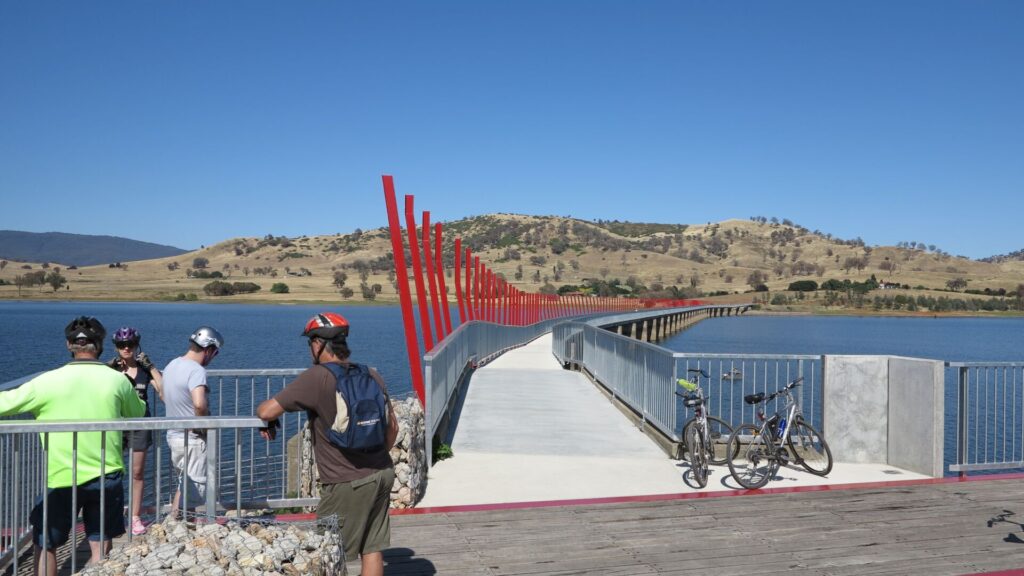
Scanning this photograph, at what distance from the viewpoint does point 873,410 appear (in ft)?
34.1

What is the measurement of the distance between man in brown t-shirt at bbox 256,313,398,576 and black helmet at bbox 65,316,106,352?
134 cm

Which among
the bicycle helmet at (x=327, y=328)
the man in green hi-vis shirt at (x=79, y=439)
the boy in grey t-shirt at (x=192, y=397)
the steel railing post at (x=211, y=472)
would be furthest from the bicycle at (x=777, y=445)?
the man in green hi-vis shirt at (x=79, y=439)

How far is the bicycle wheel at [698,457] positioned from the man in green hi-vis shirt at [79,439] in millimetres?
5843

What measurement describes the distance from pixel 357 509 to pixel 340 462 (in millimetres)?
272

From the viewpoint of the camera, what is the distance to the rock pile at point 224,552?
3.68 metres

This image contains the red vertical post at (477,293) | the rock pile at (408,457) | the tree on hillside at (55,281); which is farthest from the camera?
the tree on hillside at (55,281)

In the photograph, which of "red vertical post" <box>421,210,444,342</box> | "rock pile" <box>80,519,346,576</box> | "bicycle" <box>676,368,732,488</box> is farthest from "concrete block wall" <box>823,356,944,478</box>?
"red vertical post" <box>421,210,444,342</box>

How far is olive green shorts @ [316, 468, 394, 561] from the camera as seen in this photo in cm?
469

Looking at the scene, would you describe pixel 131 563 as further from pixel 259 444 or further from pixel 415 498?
pixel 259 444

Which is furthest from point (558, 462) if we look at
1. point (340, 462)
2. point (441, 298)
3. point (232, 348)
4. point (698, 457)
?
point (232, 348)

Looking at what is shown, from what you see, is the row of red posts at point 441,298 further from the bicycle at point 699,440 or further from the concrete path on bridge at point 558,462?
the bicycle at point 699,440

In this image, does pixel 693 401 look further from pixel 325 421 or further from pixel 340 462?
pixel 325 421

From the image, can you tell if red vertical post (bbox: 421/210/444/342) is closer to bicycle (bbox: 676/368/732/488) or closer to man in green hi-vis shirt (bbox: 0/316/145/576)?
bicycle (bbox: 676/368/732/488)

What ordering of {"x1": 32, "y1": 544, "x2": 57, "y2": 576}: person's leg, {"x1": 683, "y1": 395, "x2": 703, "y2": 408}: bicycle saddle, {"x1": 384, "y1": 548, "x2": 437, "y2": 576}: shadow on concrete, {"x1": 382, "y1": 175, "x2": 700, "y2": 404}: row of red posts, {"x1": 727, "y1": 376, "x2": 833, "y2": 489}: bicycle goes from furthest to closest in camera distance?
{"x1": 382, "y1": 175, "x2": 700, "y2": 404}: row of red posts
{"x1": 683, "y1": 395, "x2": 703, "y2": 408}: bicycle saddle
{"x1": 727, "y1": 376, "x2": 833, "y2": 489}: bicycle
{"x1": 384, "y1": 548, "x2": 437, "y2": 576}: shadow on concrete
{"x1": 32, "y1": 544, "x2": 57, "y2": 576}: person's leg
